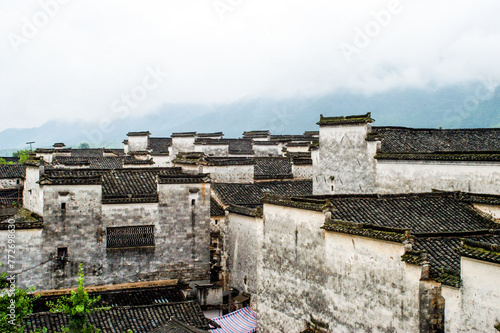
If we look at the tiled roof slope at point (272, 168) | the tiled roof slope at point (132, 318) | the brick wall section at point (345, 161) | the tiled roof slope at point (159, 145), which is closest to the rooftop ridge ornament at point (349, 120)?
the brick wall section at point (345, 161)

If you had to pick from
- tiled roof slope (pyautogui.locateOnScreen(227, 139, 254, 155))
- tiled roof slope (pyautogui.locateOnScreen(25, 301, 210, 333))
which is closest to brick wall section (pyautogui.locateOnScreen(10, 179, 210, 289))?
tiled roof slope (pyautogui.locateOnScreen(25, 301, 210, 333))

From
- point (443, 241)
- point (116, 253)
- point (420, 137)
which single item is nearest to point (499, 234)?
point (443, 241)

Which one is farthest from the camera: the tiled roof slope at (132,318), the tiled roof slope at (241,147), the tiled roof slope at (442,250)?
the tiled roof slope at (241,147)

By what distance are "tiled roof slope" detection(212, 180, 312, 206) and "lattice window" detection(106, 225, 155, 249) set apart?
221 inches

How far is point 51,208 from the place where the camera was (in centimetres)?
2386

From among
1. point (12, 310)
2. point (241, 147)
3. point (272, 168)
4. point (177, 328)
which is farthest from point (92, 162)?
point (12, 310)

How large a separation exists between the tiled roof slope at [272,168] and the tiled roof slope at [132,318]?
680 inches

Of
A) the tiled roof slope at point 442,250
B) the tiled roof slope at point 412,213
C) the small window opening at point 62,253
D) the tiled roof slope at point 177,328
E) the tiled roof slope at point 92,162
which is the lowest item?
the tiled roof slope at point 177,328

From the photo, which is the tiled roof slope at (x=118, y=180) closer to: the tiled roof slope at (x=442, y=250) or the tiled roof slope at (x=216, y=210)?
the tiled roof slope at (x=216, y=210)

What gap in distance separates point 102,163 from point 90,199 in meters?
20.0

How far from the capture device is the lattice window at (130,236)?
2500 centimetres

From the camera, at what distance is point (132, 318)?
18266 mm

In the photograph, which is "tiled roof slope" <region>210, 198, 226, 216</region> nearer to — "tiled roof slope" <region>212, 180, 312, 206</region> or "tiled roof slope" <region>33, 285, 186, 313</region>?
"tiled roof slope" <region>212, 180, 312, 206</region>

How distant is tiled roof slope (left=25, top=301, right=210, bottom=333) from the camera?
1750 centimetres
